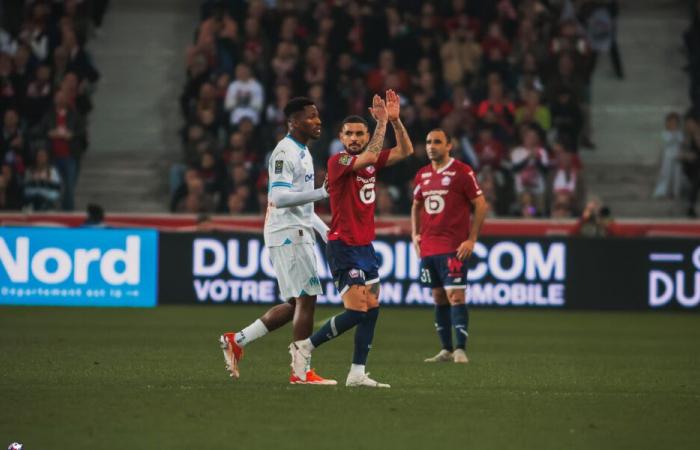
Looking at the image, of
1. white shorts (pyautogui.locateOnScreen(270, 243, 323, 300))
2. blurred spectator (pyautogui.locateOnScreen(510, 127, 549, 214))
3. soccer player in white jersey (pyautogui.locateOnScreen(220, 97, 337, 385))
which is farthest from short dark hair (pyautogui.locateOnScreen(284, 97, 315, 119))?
blurred spectator (pyautogui.locateOnScreen(510, 127, 549, 214))

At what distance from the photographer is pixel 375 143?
10375 millimetres

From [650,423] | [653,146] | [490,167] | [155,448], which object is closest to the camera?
[155,448]

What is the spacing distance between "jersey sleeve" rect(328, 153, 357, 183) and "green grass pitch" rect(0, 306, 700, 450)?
5.08 feet

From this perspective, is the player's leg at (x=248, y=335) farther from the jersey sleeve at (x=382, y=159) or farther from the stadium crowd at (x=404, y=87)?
the stadium crowd at (x=404, y=87)

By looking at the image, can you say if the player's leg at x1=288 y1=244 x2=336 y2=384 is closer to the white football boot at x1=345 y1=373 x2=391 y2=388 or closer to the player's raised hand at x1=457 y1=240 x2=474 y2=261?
the white football boot at x1=345 y1=373 x2=391 y2=388

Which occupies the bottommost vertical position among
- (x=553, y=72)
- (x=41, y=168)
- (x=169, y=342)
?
(x=169, y=342)

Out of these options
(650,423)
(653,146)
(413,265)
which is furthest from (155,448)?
(653,146)

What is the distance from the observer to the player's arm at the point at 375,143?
10.4m

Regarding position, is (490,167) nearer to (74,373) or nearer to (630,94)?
(630,94)

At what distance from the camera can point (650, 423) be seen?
348 inches

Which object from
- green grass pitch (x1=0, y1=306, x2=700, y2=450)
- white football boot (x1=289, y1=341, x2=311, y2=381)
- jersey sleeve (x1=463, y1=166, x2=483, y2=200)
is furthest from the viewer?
jersey sleeve (x1=463, y1=166, x2=483, y2=200)

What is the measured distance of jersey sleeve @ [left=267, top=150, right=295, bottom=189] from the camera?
10.7m

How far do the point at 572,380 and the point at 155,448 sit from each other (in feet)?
15.8

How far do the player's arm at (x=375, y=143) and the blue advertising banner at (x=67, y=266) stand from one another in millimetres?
10168
